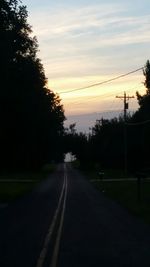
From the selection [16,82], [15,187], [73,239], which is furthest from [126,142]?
[73,239]

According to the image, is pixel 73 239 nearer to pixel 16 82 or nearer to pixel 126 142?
pixel 16 82

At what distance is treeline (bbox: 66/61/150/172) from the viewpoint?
108m

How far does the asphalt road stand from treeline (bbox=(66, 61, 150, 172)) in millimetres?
68149

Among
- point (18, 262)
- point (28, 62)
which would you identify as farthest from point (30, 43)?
point (18, 262)

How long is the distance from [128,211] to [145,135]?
74.6 m

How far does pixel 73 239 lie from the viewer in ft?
64.2

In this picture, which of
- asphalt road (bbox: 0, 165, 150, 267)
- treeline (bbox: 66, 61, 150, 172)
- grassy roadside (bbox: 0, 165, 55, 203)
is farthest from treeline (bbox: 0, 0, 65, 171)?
treeline (bbox: 66, 61, 150, 172)

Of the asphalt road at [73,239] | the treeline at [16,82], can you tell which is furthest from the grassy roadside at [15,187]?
the asphalt road at [73,239]

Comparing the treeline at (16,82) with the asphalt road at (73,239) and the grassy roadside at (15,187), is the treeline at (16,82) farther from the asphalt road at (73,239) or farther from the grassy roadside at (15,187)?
the asphalt road at (73,239)

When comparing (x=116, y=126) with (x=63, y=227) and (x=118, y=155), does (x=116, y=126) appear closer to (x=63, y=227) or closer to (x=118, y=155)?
(x=118, y=155)

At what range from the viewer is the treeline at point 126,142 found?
10812cm

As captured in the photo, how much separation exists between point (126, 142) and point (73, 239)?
92615 mm

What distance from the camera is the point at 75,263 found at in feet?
48.2

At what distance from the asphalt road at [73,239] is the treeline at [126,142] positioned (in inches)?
2683
